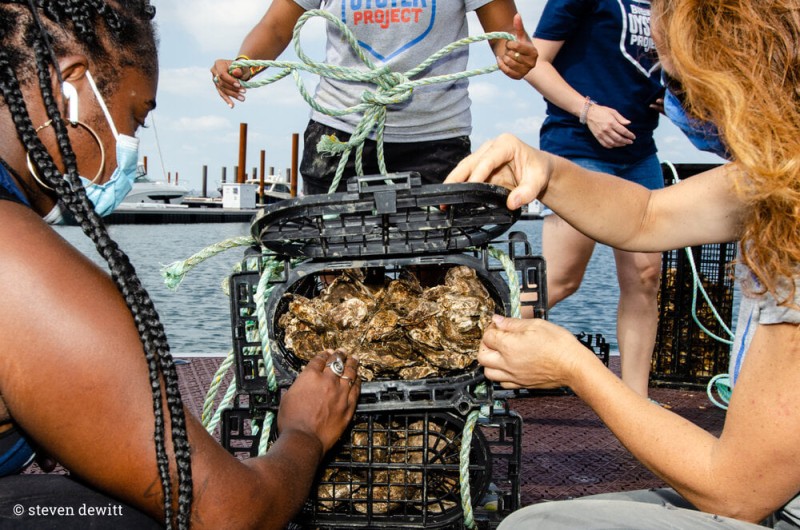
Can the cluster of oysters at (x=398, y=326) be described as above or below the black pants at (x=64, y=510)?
above

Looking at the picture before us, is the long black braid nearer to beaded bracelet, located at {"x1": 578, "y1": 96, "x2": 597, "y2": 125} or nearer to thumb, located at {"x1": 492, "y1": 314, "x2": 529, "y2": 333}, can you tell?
thumb, located at {"x1": 492, "y1": 314, "x2": 529, "y2": 333}

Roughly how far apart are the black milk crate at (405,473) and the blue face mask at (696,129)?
789 millimetres

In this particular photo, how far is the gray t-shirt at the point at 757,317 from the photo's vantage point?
1.28m

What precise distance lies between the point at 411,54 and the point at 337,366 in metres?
1.37

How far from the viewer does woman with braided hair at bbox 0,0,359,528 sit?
45.0 inches

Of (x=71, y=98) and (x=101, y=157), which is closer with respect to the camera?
(x=71, y=98)

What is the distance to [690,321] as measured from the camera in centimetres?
421

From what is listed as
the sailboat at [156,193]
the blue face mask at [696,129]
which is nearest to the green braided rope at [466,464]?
the blue face mask at [696,129]

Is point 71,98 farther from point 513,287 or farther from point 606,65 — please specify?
point 606,65

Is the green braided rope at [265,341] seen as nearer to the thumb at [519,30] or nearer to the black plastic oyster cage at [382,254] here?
the black plastic oyster cage at [382,254]

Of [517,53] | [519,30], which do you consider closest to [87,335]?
[517,53]

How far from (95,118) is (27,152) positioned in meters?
0.15

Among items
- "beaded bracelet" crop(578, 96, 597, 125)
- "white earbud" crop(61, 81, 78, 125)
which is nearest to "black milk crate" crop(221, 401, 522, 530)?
"white earbud" crop(61, 81, 78, 125)

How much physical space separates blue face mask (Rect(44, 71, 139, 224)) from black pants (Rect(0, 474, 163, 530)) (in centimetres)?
56
